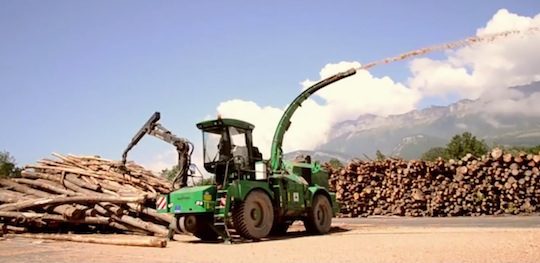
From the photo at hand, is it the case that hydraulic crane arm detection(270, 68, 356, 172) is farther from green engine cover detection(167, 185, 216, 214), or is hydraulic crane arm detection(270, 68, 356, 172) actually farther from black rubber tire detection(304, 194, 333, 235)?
green engine cover detection(167, 185, 216, 214)

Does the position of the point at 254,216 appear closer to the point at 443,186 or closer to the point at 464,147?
the point at 443,186

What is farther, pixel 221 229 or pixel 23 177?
pixel 23 177

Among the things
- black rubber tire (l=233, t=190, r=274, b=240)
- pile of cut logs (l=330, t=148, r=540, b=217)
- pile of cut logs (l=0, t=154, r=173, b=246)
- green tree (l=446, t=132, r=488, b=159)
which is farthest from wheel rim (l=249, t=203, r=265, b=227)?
green tree (l=446, t=132, r=488, b=159)

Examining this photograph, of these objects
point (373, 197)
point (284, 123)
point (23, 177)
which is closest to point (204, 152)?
point (284, 123)

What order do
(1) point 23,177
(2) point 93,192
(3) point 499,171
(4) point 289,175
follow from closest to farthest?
1. (4) point 289,175
2. (2) point 93,192
3. (1) point 23,177
4. (3) point 499,171

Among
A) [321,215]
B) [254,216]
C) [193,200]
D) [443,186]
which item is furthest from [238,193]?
[443,186]

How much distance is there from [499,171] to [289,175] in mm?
9821

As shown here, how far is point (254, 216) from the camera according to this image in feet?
39.0

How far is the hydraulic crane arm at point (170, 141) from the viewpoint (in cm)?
1296

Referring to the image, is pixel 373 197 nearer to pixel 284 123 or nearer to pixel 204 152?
pixel 284 123

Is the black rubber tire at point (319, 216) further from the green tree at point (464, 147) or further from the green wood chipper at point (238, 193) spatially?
the green tree at point (464, 147)

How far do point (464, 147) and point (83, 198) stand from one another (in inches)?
1379

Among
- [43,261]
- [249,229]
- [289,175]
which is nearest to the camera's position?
[43,261]

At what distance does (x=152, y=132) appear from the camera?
14.0 meters
